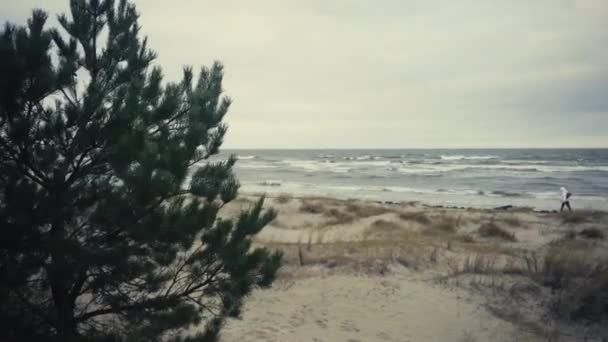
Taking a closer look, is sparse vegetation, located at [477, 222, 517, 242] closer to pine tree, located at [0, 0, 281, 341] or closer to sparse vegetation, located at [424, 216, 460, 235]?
sparse vegetation, located at [424, 216, 460, 235]

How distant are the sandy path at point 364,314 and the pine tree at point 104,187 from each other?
2356 millimetres

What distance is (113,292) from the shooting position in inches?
138

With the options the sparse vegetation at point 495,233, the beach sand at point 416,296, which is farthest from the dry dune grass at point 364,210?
the beach sand at point 416,296

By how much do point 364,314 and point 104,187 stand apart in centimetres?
479

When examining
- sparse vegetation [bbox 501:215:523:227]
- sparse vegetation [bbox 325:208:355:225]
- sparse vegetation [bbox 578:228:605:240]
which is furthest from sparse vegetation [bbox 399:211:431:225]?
sparse vegetation [bbox 578:228:605:240]

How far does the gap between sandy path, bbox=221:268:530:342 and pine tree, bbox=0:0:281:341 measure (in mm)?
2356

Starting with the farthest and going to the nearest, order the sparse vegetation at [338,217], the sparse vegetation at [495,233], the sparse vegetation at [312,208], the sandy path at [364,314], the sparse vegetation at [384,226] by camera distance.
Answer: the sparse vegetation at [312,208] → the sparse vegetation at [338,217] → the sparse vegetation at [384,226] → the sparse vegetation at [495,233] → the sandy path at [364,314]

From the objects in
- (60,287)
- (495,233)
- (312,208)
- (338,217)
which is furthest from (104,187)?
(312,208)

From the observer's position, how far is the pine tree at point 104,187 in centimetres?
279

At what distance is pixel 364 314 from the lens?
6375mm

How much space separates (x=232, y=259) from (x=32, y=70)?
7.19 ft

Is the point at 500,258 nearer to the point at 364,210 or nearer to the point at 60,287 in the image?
the point at 60,287

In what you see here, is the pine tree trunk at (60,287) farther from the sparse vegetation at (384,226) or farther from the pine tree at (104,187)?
the sparse vegetation at (384,226)

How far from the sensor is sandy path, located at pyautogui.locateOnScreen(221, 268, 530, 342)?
226 inches
